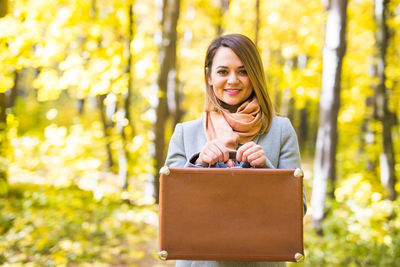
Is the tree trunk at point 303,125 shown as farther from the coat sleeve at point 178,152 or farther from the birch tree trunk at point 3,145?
the coat sleeve at point 178,152

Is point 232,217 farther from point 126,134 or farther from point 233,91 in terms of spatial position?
point 126,134

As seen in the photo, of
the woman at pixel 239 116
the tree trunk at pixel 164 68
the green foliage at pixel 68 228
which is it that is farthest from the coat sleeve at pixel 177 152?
the tree trunk at pixel 164 68

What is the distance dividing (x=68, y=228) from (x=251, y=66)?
450 cm

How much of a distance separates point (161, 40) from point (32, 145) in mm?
2833

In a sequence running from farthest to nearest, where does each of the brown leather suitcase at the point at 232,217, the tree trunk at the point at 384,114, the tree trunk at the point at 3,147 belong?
the tree trunk at the point at 384,114 → the tree trunk at the point at 3,147 → the brown leather suitcase at the point at 232,217

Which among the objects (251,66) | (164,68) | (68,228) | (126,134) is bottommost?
(68,228)

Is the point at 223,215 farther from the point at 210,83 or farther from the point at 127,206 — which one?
the point at 127,206

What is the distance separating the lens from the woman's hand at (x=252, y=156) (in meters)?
1.55

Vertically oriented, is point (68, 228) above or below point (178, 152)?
below

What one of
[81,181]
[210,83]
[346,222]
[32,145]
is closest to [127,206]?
[81,181]

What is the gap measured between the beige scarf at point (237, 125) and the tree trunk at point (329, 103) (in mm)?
4324

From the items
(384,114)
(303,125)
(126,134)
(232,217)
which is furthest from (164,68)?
(303,125)

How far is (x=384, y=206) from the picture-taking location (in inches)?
190

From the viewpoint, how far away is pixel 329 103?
596 cm
